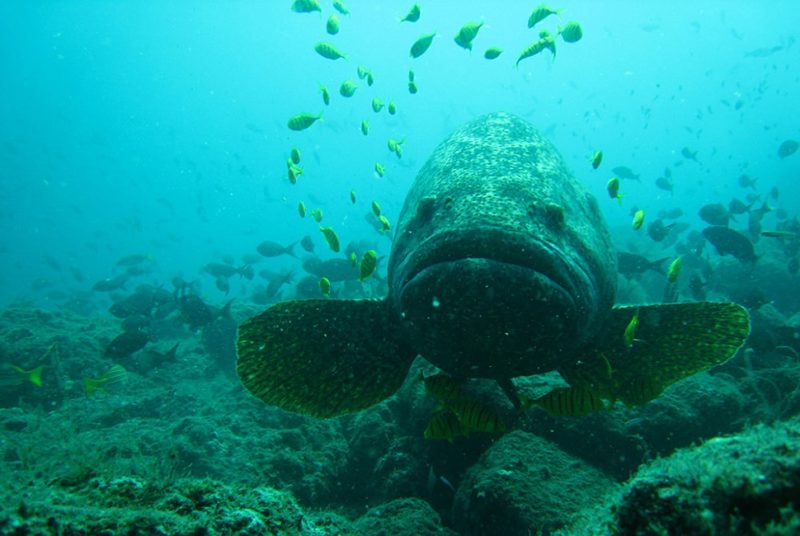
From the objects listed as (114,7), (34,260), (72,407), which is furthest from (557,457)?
(34,260)

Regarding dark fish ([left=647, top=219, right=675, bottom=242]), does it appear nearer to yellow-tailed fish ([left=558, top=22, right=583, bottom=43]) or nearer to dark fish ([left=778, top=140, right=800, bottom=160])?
yellow-tailed fish ([left=558, top=22, right=583, bottom=43])

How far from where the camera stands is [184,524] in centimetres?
166

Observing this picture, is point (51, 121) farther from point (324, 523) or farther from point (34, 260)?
point (324, 523)

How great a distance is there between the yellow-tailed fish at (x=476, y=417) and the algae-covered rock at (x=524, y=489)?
0.51 metres

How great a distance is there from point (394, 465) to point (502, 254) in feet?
10.1

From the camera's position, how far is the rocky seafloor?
1.51m

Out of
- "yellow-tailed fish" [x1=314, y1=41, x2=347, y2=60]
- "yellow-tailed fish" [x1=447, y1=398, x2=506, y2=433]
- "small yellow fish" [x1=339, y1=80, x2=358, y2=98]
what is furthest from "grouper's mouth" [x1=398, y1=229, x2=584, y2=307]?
"small yellow fish" [x1=339, y1=80, x2=358, y2=98]

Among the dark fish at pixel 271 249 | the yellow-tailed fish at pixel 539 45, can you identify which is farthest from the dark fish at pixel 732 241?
the dark fish at pixel 271 249

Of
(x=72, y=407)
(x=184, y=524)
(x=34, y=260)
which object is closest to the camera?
(x=184, y=524)

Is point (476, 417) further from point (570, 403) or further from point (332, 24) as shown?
point (332, 24)

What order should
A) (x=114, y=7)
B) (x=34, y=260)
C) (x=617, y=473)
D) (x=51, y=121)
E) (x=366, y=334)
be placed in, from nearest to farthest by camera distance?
1. (x=366, y=334)
2. (x=617, y=473)
3. (x=114, y=7)
4. (x=51, y=121)
5. (x=34, y=260)

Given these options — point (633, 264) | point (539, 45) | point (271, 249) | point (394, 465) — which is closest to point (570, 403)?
point (394, 465)

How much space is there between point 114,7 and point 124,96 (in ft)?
110

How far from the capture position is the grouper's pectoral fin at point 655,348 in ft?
11.4
